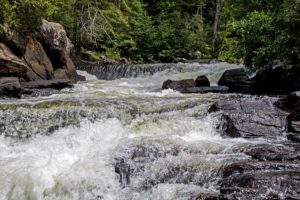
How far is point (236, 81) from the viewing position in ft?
53.7

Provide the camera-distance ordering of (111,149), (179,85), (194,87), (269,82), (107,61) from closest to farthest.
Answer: (111,149) < (269,82) < (194,87) < (179,85) < (107,61)

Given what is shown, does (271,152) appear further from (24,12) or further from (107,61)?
(107,61)

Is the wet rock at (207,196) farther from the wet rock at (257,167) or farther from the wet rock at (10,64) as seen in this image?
the wet rock at (10,64)

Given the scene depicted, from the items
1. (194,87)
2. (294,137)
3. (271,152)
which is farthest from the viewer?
(194,87)

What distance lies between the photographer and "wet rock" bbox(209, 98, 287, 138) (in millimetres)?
9680

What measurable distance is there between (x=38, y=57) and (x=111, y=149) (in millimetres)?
Answer: 9590

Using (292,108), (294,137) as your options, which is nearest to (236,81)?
(292,108)

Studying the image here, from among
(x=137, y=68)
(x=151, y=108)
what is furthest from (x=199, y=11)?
(x=151, y=108)

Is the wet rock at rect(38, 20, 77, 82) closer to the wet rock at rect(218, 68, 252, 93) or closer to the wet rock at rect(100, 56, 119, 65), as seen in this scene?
the wet rock at rect(100, 56, 119, 65)

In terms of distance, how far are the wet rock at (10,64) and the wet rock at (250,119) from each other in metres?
7.55

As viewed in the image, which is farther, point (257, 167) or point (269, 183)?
point (257, 167)

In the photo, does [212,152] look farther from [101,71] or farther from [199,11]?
[199,11]

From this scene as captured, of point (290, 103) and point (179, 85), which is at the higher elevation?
point (179, 85)

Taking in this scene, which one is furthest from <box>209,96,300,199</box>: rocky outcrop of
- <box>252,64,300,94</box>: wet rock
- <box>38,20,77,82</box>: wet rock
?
<box>38,20,77,82</box>: wet rock
